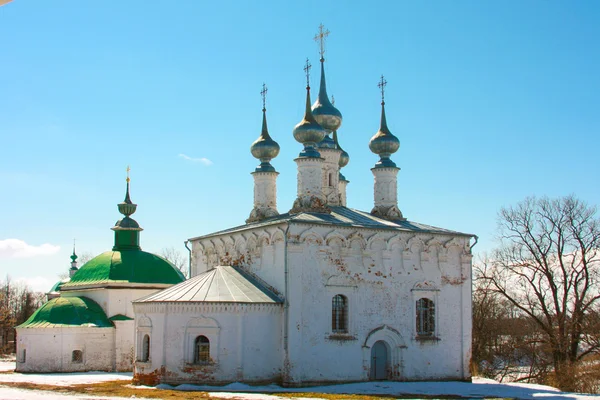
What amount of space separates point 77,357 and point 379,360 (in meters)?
11.8

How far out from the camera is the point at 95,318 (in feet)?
87.4

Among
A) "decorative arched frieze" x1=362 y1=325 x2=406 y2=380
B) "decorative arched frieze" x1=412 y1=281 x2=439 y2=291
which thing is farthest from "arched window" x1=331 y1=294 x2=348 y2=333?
"decorative arched frieze" x1=412 y1=281 x2=439 y2=291

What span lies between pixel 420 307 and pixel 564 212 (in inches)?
301

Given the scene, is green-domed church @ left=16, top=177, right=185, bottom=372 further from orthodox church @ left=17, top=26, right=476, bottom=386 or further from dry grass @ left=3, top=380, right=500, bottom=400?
dry grass @ left=3, top=380, right=500, bottom=400

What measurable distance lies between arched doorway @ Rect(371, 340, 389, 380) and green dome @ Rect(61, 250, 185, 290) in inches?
430

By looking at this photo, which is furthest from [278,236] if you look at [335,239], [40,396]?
[40,396]

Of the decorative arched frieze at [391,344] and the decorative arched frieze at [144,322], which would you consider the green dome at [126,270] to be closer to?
the decorative arched frieze at [144,322]

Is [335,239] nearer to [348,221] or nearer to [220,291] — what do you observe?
[348,221]

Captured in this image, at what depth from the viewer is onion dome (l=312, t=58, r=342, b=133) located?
25000 mm

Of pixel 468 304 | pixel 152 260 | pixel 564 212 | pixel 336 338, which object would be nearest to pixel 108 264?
pixel 152 260

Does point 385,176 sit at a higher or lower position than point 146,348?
higher

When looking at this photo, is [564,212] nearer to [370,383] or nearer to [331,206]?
[331,206]

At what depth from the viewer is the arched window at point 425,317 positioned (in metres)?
21.8

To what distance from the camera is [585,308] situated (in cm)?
2422
